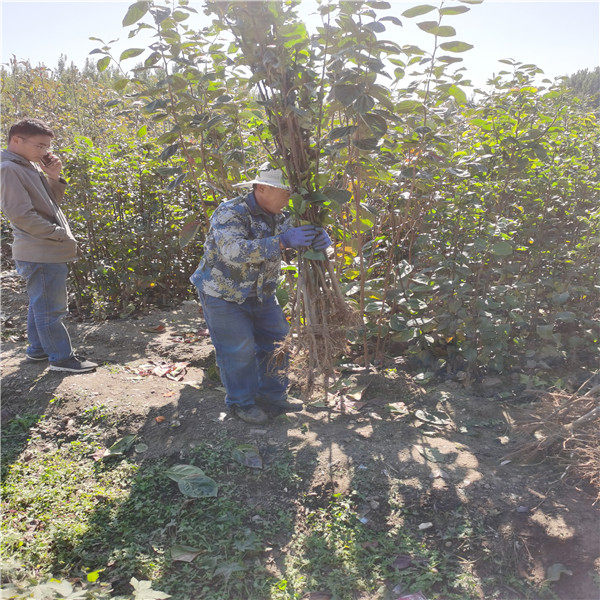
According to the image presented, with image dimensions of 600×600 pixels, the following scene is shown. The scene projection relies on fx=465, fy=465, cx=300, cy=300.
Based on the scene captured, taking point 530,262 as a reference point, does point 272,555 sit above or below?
below

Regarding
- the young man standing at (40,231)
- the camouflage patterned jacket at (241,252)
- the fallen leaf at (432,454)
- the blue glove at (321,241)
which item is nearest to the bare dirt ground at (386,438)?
the fallen leaf at (432,454)

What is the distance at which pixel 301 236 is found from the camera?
2.57 m

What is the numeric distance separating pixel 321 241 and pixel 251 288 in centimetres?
57

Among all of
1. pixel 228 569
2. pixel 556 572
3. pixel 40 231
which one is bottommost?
pixel 556 572

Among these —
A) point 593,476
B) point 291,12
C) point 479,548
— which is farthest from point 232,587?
point 291,12

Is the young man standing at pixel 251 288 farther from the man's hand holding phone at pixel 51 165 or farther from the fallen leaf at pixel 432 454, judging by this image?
the man's hand holding phone at pixel 51 165

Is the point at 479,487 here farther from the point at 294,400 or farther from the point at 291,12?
the point at 291,12

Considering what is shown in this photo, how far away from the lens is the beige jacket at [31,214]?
133 inches

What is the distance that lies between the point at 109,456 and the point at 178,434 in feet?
1.43

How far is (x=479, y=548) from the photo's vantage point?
6.87ft

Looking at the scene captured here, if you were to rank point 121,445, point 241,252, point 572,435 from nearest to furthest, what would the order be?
point 572,435 < point 241,252 < point 121,445

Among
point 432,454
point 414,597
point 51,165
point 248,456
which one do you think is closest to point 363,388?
point 432,454

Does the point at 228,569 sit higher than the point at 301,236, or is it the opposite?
the point at 301,236

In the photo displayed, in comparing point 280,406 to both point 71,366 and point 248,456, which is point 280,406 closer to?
point 248,456
